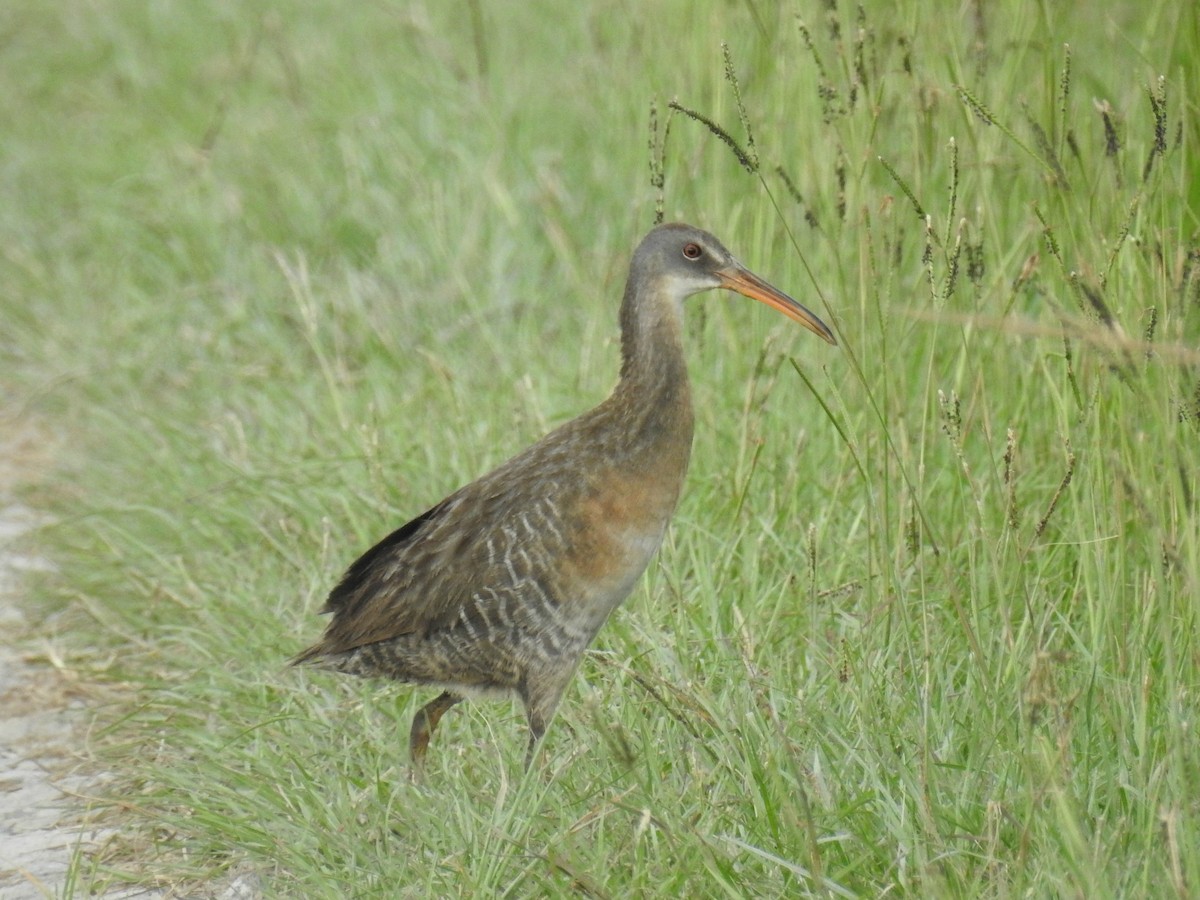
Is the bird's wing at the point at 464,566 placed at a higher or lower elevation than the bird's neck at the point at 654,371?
lower

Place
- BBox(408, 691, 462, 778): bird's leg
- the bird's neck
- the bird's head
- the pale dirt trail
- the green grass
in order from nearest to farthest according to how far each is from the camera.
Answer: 1. the green grass
2. the pale dirt trail
3. BBox(408, 691, 462, 778): bird's leg
4. the bird's neck
5. the bird's head

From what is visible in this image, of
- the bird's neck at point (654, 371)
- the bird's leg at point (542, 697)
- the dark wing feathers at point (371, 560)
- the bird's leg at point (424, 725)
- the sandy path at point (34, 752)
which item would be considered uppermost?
the bird's neck at point (654, 371)

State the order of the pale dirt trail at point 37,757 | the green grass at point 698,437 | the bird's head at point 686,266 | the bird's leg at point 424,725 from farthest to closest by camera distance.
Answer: the bird's head at point 686,266, the bird's leg at point 424,725, the pale dirt trail at point 37,757, the green grass at point 698,437

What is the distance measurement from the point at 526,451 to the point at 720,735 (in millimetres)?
895

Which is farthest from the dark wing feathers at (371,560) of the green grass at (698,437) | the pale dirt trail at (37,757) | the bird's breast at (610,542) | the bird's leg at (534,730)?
the pale dirt trail at (37,757)

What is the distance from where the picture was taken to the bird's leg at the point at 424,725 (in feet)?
11.6

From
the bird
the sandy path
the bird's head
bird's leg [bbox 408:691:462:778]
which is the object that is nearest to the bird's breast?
the bird

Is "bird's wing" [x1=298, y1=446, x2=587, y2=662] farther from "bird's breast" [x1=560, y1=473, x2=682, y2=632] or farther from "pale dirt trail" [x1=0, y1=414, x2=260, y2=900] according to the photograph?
"pale dirt trail" [x1=0, y1=414, x2=260, y2=900]

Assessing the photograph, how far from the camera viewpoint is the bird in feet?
11.7

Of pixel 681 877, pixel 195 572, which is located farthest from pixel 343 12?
pixel 681 877

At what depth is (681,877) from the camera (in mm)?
2924

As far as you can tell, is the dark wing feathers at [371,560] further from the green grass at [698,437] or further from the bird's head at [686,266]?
the bird's head at [686,266]

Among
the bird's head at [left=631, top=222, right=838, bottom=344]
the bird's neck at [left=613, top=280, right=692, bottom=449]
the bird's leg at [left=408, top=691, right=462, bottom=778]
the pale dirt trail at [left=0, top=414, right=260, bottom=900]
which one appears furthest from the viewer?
the bird's head at [left=631, top=222, right=838, bottom=344]

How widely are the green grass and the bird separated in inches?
5.2
